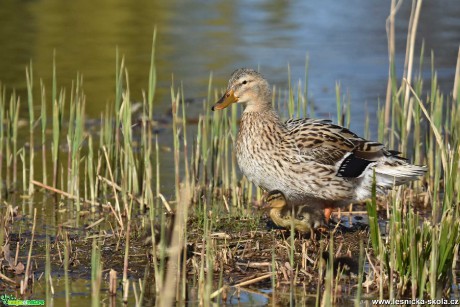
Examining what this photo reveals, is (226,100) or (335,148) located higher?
(226,100)

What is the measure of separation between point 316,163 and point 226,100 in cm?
94

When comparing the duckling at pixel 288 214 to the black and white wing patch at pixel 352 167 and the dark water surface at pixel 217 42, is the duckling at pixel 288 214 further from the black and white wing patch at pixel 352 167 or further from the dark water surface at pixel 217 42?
the dark water surface at pixel 217 42

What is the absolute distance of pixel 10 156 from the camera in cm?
904

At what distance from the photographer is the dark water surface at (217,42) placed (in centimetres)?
1316

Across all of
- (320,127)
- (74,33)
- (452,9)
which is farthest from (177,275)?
(452,9)

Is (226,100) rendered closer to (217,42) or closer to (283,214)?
(283,214)

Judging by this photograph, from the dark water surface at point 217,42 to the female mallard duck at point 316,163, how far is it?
3.41 metres

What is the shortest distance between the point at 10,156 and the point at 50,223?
4.46 ft

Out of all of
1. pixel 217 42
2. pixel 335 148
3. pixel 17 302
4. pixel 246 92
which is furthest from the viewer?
pixel 217 42

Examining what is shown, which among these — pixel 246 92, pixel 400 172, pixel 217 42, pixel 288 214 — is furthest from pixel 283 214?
pixel 217 42

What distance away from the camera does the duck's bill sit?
25.1 feet

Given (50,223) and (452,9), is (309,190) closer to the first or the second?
(50,223)

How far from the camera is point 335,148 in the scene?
7.31m

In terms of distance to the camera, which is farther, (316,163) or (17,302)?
(316,163)
